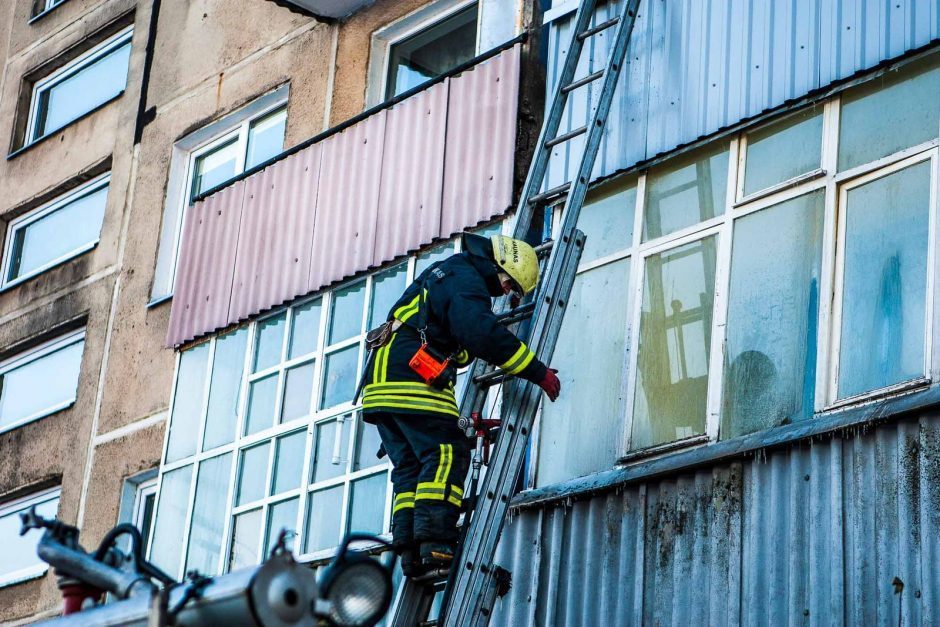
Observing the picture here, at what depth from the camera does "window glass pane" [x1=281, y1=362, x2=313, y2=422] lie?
11.7 m

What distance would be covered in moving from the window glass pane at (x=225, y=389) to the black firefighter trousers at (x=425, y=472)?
4.04 metres

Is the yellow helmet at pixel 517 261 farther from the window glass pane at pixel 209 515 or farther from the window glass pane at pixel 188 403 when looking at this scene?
the window glass pane at pixel 188 403

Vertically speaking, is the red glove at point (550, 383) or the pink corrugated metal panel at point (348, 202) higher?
the pink corrugated metal panel at point (348, 202)

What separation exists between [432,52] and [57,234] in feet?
19.5

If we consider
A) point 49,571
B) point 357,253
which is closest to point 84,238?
point 49,571

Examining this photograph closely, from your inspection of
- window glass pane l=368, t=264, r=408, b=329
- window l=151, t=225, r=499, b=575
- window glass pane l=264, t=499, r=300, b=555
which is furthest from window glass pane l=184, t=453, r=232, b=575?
window glass pane l=368, t=264, r=408, b=329

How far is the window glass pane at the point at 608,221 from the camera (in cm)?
988

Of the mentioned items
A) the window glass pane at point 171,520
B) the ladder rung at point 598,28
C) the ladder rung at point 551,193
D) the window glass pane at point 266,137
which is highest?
the window glass pane at point 266,137

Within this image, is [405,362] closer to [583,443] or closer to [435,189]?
[583,443]

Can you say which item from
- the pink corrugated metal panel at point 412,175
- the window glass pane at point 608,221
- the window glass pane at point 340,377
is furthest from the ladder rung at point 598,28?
the window glass pane at point 340,377

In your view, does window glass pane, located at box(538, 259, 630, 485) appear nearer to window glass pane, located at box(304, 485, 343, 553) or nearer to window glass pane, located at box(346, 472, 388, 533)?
window glass pane, located at box(346, 472, 388, 533)

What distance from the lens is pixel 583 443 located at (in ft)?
31.5

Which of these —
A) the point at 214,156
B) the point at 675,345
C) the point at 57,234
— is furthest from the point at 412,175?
the point at 57,234

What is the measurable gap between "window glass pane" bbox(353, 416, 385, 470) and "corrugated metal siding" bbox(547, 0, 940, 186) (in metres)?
2.11
